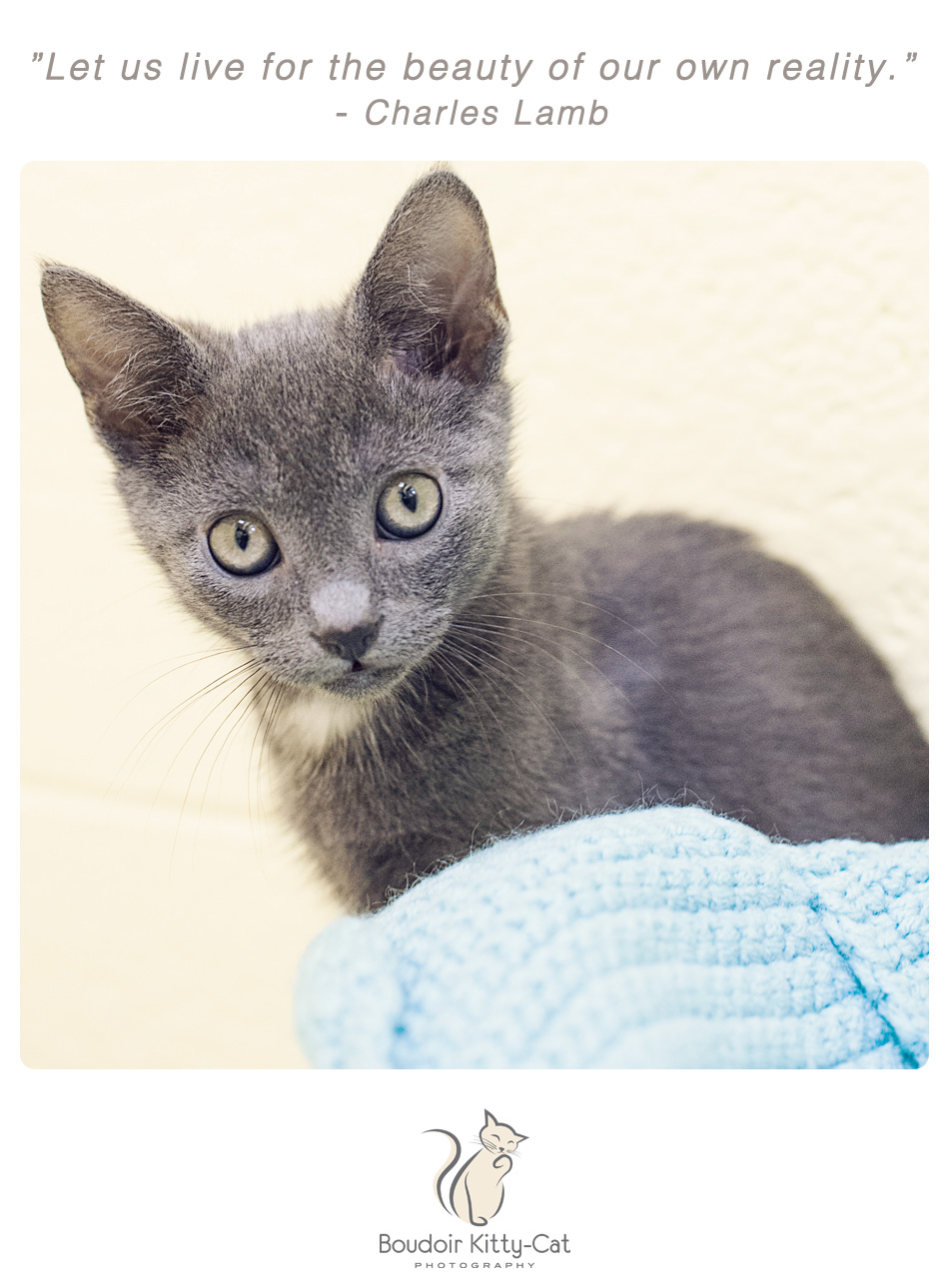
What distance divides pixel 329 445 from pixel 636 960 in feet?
1.12

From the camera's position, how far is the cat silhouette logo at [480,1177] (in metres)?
0.49

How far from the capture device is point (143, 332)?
52 cm

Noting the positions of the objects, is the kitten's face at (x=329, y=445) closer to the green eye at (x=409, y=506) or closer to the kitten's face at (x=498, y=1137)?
the green eye at (x=409, y=506)

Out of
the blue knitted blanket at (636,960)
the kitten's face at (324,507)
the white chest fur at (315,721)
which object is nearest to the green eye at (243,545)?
the kitten's face at (324,507)

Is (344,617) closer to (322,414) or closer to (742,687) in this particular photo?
(322,414)

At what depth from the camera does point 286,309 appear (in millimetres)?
623

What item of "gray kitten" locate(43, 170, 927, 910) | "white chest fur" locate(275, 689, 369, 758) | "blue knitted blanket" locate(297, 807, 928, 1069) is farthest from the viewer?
"white chest fur" locate(275, 689, 369, 758)

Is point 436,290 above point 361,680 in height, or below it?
above

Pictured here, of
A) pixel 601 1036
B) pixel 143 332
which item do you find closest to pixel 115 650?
pixel 143 332

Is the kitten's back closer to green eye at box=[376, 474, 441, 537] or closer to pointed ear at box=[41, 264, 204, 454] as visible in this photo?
green eye at box=[376, 474, 441, 537]

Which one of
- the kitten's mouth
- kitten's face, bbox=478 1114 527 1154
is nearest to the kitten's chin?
the kitten's mouth

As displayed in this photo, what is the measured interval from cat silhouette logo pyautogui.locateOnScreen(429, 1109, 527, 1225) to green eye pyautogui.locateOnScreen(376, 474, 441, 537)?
36 centimetres

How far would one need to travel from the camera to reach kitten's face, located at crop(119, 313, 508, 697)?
1.66ft

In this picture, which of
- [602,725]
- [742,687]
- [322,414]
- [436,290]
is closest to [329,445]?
[322,414]
